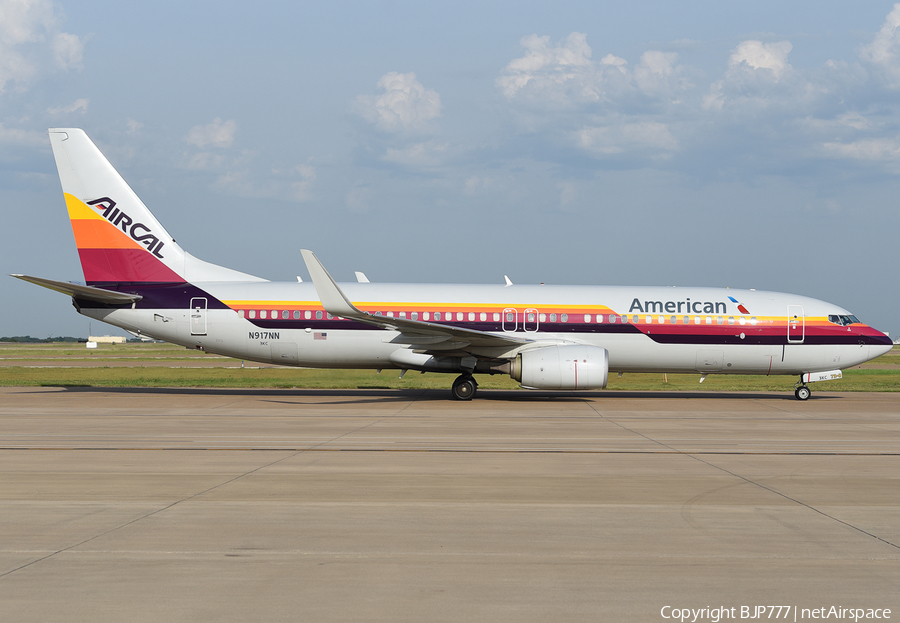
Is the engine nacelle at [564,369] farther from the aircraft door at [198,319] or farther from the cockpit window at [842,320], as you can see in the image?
the aircraft door at [198,319]

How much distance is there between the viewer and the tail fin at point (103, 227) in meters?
24.5

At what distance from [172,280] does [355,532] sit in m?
19.4

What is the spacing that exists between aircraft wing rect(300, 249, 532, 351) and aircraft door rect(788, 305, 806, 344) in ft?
28.9

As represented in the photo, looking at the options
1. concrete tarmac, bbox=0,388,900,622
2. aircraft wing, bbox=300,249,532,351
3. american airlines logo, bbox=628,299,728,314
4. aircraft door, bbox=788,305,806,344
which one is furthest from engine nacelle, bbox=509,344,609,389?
aircraft door, bbox=788,305,806,344

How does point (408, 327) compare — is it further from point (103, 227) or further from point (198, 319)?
point (103, 227)

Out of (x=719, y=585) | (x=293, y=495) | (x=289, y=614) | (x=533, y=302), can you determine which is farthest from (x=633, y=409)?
(x=289, y=614)

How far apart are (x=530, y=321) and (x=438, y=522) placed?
54.3 feet

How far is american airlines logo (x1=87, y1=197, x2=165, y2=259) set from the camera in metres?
24.6

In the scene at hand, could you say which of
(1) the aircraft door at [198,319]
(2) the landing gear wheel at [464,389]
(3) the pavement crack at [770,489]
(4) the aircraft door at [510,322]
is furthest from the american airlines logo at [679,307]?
(1) the aircraft door at [198,319]

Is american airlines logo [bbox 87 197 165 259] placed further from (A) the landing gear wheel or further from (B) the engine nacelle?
(B) the engine nacelle

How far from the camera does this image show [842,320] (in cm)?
2488

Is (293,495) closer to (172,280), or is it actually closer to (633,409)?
(633,409)

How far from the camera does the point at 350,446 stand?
13281 mm

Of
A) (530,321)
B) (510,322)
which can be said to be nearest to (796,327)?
(530,321)
